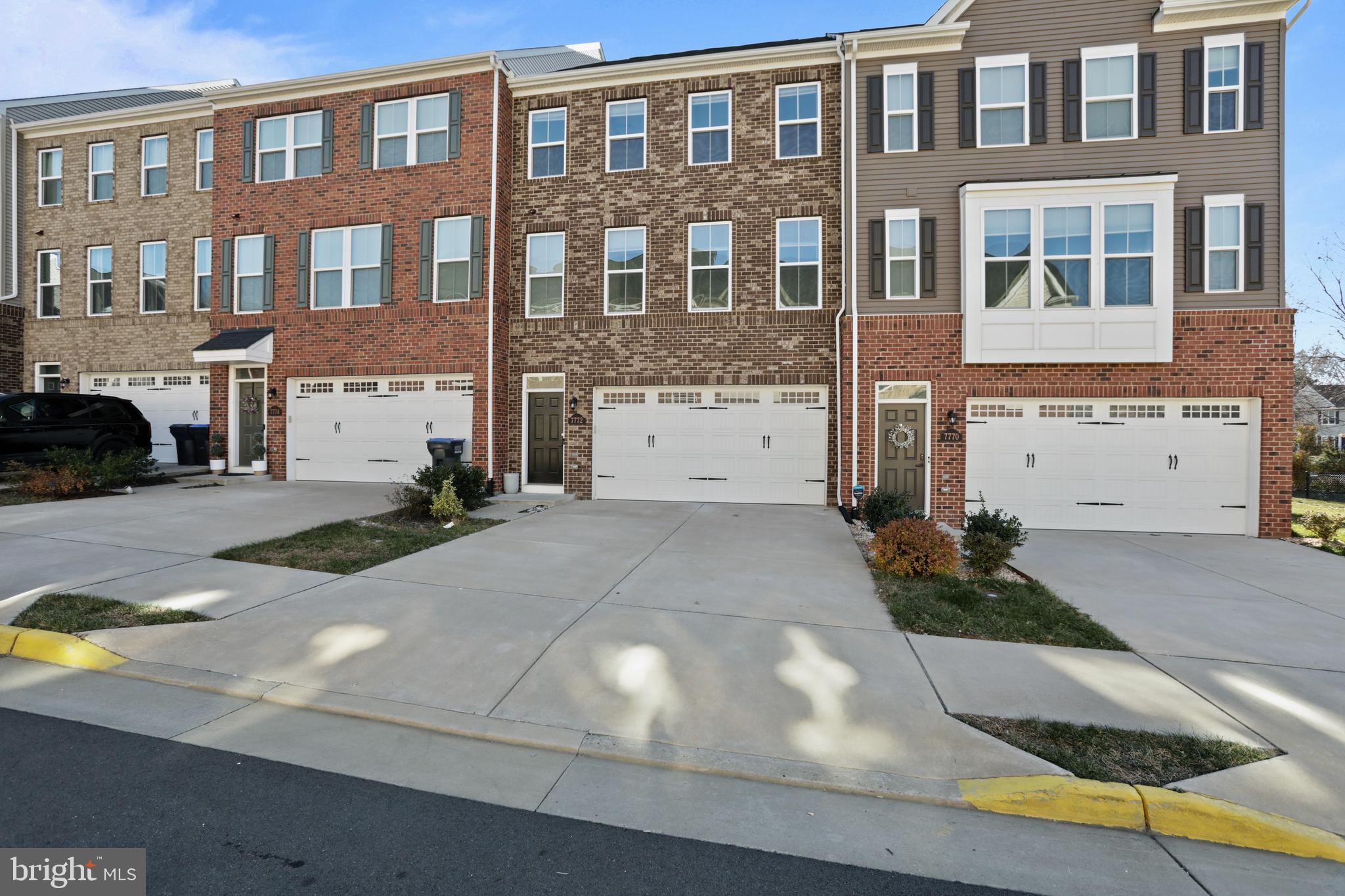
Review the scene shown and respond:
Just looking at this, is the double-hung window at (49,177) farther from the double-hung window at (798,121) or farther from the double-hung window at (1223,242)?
the double-hung window at (1223,242)

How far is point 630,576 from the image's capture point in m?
6.92

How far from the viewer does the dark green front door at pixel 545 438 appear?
13711mm

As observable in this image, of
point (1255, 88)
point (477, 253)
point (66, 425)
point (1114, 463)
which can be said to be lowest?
point (1114, 463)

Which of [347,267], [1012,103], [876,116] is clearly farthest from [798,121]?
[347,267]

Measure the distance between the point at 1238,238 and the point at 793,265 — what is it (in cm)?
785

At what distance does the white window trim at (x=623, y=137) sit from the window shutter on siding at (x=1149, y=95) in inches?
371

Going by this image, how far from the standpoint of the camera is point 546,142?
13828 mm

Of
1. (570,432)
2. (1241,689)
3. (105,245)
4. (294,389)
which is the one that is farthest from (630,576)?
(105,245)

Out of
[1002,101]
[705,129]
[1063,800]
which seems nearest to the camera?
[1063,800]

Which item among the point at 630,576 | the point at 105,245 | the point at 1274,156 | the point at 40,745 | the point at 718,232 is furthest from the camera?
the point at 105,245

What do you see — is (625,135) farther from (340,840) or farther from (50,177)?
(50,177)

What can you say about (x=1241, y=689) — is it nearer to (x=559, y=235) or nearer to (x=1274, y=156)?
(x=1274, y=156)

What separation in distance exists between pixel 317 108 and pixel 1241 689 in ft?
61.3

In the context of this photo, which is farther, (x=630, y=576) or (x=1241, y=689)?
(x=630, y=576)
